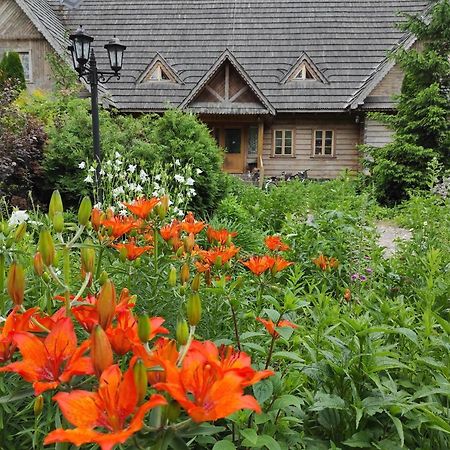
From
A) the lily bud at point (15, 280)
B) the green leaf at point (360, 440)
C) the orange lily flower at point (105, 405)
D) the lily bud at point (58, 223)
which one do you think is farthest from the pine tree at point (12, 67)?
the orange lily flower at point (105, 405)

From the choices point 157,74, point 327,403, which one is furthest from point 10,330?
point 157,74

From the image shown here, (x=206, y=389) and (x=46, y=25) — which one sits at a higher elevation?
(x=46, y=25)

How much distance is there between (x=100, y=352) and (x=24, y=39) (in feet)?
58.0

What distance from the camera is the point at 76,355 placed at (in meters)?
0.78

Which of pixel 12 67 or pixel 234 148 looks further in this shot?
pixel 234 148

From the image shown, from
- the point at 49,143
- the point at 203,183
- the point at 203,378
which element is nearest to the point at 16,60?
the point at 49,143

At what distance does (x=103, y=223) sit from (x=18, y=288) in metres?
0.62

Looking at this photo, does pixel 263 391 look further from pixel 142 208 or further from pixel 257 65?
pixel 257 65

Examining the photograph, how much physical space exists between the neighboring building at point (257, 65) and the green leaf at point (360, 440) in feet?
48.0

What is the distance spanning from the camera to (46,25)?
1576 centimetres

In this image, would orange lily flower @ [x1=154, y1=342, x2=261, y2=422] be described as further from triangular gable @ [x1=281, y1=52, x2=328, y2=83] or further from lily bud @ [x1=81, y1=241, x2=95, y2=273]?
triangular gable @ [x1=281, y1=52, x2=328, y2=83]

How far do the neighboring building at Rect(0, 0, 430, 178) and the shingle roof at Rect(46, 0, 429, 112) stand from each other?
0.04 m

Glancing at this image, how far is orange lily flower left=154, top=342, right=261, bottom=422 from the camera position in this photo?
673mm

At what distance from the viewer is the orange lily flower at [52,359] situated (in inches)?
30.3
